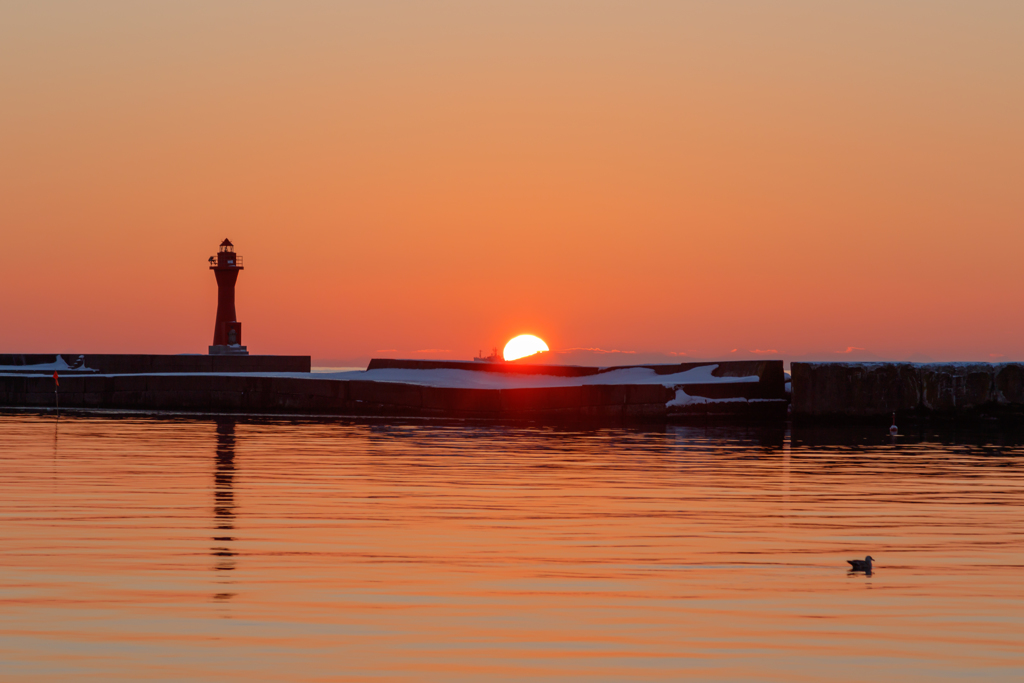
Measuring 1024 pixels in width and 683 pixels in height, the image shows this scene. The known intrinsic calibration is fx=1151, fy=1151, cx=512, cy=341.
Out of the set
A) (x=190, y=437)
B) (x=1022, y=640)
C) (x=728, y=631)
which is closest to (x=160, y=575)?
(x=728, y=631)

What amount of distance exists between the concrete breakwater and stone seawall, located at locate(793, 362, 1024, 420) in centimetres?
99

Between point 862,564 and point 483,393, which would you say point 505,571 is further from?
point 483,393

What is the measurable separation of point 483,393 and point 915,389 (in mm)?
9393

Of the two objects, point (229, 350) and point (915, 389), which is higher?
point (229, 350)

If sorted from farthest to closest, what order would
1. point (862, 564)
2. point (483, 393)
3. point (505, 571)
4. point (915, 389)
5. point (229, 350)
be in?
point (229, 350)
point (483, 393)
point (915, 389)
point (505, 571)
point (862, 564)

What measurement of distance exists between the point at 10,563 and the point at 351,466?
7210 millimetres

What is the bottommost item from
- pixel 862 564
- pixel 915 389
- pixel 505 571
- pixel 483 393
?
pixel 505 571

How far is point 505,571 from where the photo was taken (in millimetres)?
7355

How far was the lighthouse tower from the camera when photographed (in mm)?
48812

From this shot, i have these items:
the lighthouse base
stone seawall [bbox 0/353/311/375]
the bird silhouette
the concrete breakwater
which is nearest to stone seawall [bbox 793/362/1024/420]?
the concrete breakwater

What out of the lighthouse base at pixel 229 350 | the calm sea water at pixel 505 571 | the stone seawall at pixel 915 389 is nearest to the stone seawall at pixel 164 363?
the lighthouse base at pixel 229 350

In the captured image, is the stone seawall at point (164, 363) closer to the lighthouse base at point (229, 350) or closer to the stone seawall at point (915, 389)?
the lighthouse base at point (229, 350)

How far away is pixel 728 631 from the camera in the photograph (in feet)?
18.7

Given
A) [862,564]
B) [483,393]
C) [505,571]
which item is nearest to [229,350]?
[483,393]
